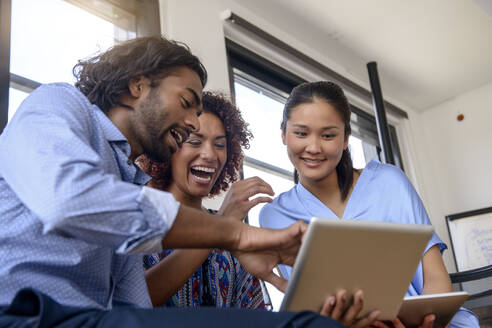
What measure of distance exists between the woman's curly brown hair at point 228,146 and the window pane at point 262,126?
38.3 inches

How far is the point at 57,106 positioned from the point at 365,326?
2.52 ft

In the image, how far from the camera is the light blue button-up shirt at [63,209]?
836 millimetres

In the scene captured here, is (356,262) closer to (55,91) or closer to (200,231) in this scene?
(200,231)

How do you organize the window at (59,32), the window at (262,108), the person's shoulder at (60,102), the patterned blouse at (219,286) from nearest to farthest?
the person's shoulder at (60,102), the patterned blouse at (219,286), the window at (59,32), the window at (262,108)

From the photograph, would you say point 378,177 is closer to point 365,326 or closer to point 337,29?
point 365,326

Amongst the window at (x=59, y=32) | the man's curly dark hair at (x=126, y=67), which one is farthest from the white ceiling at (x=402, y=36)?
the man's curly dark hair at (x=126, y=67)

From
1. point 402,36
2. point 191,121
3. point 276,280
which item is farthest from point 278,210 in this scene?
point 402,36

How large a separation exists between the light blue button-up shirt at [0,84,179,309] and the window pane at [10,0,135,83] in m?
1.23

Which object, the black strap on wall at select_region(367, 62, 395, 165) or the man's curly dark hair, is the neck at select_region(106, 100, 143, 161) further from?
the black strap on wall at select_region(367, 62, 395, 165)

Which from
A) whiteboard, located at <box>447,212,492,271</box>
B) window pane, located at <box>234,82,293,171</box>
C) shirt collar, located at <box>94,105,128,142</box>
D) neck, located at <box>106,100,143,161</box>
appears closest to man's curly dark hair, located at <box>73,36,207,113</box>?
neck, located at <box>106,100,143,161</box>

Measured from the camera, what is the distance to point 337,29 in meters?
3.87

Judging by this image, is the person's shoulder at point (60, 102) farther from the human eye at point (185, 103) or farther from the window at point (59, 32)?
the window at point (59, 32)

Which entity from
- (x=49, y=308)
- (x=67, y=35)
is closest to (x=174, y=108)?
(x=49, y=308)

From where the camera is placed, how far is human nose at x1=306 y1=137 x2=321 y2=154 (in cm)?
187
